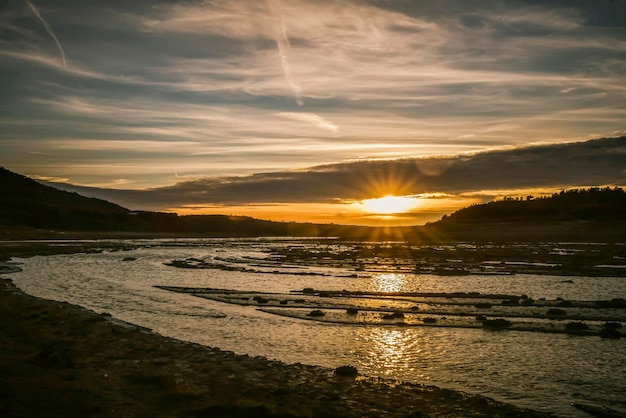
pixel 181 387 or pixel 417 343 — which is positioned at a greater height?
pixel 181 387

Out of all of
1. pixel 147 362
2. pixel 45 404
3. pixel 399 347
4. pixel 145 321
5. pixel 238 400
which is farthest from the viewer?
pixel 145 321

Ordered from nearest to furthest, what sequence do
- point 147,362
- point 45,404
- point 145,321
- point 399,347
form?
point 45,404 < point 147,362 < point 399,347 < point 145,321

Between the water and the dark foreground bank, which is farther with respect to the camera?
the water

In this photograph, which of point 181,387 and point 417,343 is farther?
point 417,343

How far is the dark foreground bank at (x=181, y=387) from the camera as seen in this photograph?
51.8 ft

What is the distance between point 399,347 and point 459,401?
9.00m

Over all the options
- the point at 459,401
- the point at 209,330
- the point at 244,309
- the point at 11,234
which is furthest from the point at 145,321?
the point at 11,234

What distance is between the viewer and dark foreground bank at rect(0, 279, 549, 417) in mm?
15773

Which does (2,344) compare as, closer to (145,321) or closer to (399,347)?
(145,321)

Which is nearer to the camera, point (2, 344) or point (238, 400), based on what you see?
point (238, 400)

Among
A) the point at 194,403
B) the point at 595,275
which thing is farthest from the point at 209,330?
the point at 595,275

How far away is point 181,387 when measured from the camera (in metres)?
18.0

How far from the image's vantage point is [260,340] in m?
28.2

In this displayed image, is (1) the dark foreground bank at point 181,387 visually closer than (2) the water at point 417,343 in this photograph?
Yes
